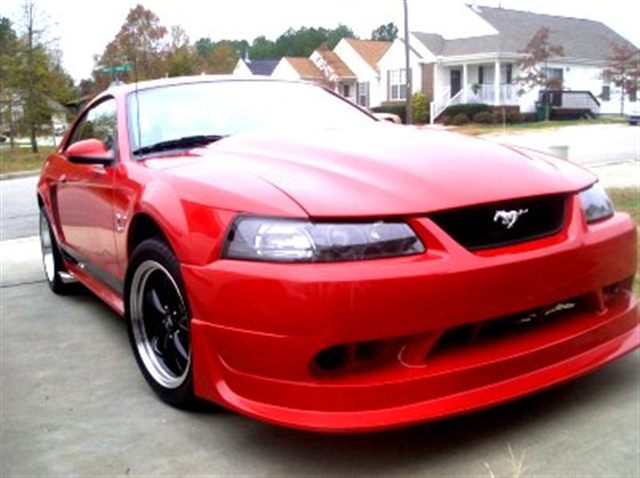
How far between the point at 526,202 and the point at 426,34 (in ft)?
150

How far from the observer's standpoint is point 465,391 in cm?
256

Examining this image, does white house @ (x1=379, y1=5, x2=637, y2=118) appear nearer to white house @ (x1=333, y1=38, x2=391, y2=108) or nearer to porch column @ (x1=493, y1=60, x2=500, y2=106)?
porch column @ (x1=493, y1=60, x2=500, y2=106)

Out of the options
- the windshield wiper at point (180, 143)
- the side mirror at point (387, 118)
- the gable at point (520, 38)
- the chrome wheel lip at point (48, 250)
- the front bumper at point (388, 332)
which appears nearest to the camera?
the front bumper at point (388, 332)

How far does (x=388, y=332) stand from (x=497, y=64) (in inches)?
1630

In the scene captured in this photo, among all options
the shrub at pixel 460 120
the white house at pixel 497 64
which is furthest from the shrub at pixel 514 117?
the shrub at pixel 460 120

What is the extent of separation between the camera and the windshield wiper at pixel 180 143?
3.74 m

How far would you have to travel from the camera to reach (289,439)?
114 inches

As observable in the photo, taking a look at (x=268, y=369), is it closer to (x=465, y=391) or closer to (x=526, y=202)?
(x=465, y=391)

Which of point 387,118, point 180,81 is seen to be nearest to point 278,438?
point 180,81

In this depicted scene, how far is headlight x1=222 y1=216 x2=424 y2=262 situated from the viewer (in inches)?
99.4

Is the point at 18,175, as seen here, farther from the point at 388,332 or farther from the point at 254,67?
the point at 254,67

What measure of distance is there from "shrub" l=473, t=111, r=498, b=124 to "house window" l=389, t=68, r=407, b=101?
380 inches

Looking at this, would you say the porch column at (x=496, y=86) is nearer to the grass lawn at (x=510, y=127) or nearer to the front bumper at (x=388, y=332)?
the grass lawn at (x=510, y=127)

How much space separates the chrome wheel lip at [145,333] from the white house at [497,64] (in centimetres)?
3925
